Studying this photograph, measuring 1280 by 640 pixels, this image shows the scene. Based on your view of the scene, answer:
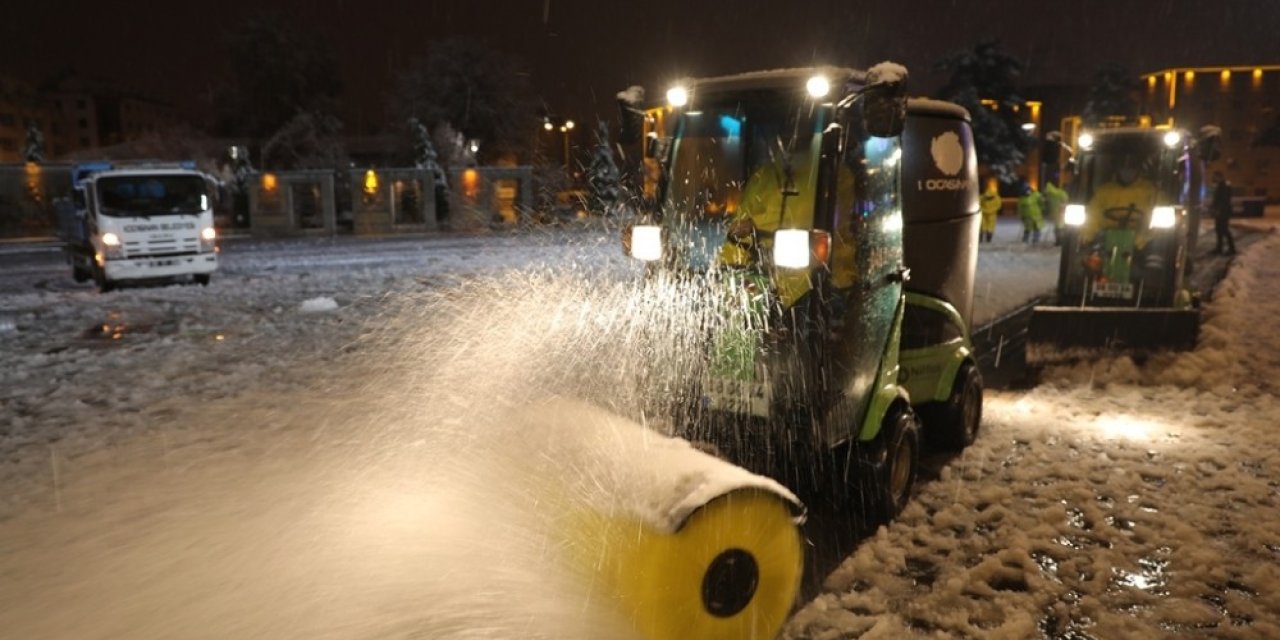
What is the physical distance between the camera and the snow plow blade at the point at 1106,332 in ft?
31.7

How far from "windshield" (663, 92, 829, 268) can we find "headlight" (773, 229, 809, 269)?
48 centimetres

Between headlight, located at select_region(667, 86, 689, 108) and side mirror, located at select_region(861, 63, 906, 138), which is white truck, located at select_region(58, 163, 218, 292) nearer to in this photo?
headlight, located at select_region(667, 86, 689, 108)

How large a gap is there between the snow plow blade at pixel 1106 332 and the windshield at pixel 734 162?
5.80 metres

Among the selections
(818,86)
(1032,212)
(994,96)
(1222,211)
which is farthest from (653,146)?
(994,96)

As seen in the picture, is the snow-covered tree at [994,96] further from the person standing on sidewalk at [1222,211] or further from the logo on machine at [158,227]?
the logo on machine at [158,227]

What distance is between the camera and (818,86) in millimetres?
5059

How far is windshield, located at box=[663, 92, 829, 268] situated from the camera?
524 centimetres

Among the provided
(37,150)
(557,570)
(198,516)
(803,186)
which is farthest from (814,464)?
(37,150)

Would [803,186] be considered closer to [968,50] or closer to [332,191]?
[332,191]

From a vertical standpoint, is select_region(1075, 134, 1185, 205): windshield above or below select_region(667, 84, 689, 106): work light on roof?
below

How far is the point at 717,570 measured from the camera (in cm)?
384

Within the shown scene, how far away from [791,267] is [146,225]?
16.5 meters

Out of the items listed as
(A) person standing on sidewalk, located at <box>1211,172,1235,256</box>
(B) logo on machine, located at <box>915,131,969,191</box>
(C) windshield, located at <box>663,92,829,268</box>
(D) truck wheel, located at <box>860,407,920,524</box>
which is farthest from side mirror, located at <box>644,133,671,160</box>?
(A) person standing on sidewalk, located at <box>1211,172,1235,256</box>

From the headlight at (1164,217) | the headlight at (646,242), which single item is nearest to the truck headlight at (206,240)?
the headlight at (646,242)
